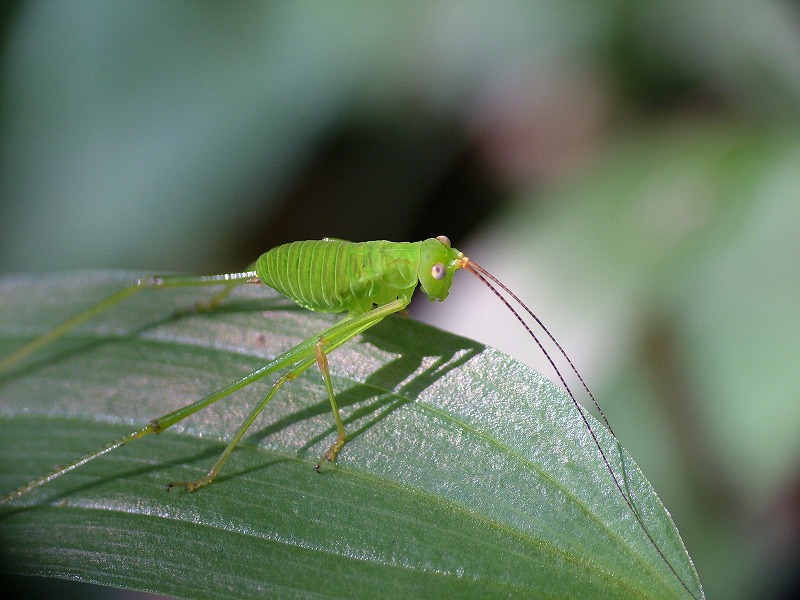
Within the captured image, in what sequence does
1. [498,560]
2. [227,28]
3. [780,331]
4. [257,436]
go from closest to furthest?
[498,560] → [257,436] → [780,331] → [227,28]

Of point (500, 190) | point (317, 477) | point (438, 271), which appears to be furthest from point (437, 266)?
point (500, 190)

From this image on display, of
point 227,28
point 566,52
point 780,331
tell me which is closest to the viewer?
point 780,331

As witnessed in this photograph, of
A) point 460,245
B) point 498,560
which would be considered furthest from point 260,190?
point 498,560

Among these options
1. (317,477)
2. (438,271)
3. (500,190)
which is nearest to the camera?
(317,477)

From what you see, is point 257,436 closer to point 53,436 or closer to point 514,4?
point 53,436

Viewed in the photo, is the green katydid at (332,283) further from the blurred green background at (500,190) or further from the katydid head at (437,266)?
the blurred green background at (500,190)

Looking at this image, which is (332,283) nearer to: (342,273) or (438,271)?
(342,273)
